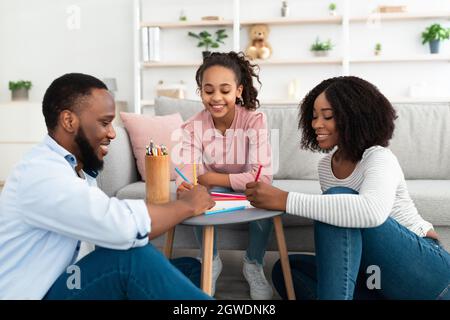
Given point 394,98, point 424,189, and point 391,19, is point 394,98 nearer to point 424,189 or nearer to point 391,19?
point 391,19

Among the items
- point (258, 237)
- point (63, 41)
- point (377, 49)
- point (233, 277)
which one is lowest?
point (233, 277)

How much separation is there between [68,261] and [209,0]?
4.12 metres

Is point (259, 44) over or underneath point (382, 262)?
over

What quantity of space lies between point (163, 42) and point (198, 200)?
12.8 feet

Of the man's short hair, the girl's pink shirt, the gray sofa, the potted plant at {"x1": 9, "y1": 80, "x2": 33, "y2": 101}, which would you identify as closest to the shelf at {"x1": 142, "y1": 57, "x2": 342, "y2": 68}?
the potted plant at {"x1": 9, "y1": 80, "x2": 33, "y2": 101}

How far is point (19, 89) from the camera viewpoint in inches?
188

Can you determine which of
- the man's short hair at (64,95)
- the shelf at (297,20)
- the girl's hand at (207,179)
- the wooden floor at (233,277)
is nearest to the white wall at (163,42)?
the shelf at (297,20)

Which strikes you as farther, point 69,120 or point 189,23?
point 189,23

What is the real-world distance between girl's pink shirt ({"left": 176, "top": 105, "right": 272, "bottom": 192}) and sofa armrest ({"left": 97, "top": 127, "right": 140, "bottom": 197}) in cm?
44

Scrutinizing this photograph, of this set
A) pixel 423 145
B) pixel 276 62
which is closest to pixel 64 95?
pixel 423 145

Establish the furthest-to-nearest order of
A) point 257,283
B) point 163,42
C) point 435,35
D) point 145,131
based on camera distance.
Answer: point 163,42 < point 435,35 < point 145,131 < point 257,283

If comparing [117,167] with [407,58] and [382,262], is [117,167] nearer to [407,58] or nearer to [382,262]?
[382,262]

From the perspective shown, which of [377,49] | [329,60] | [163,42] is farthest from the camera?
[163,42]

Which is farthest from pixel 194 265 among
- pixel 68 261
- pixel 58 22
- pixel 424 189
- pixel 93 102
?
pixel 58 22
